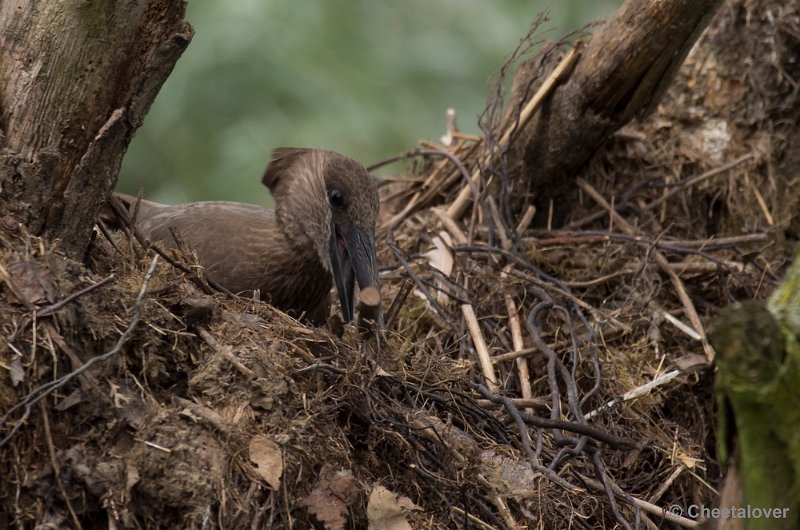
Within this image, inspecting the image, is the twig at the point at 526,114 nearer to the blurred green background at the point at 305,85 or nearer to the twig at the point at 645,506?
the blurred green background at the point at 305,85

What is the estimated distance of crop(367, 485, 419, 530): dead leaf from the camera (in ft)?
9.11

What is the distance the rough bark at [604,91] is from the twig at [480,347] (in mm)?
982

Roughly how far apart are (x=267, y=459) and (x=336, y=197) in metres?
1.68

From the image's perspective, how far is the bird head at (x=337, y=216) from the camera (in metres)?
4.07

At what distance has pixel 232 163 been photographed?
6680 mm

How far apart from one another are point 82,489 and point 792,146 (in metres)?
3.81

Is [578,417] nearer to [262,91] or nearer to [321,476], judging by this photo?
[321,476]

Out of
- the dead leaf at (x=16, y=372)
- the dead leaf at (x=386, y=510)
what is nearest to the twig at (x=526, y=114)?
the dead leaf at (x=386, y=510)

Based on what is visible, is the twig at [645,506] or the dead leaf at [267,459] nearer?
the dead leaf at [267,459]

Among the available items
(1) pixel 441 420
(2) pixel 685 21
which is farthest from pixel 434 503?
(2) pixel 685 21

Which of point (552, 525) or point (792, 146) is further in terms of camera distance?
point (792, 146)

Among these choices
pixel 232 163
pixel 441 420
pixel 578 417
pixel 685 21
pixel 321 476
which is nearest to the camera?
pixel 321 476

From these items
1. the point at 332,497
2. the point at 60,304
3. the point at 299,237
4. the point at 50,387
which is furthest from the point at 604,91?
the point at 50,387

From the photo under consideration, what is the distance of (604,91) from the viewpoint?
4.60m
